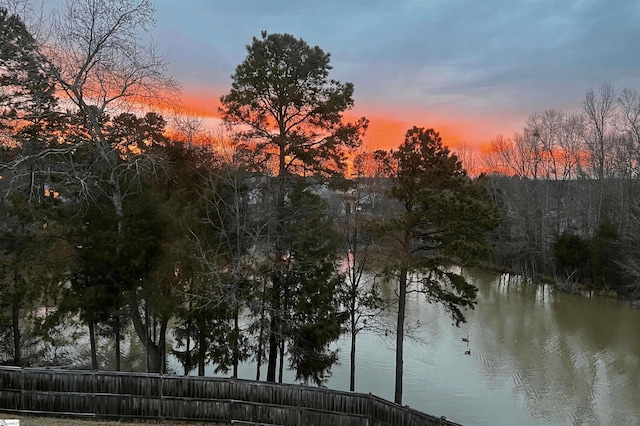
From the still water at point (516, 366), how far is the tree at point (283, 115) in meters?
5.81

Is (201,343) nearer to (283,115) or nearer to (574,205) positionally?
(283,115)

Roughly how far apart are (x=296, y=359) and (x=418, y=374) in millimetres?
5724

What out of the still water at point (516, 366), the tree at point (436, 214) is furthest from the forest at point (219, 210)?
the still water at point (516, 366)

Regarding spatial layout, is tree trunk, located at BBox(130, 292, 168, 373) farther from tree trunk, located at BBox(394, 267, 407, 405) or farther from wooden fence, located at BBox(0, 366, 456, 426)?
tree trunk, located at BBox(394, 267, 407, 405)

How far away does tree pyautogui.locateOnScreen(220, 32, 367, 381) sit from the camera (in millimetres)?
13305

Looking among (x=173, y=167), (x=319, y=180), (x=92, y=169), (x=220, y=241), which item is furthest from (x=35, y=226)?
(x=319, y=180)

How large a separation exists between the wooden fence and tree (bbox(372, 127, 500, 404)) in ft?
13.9

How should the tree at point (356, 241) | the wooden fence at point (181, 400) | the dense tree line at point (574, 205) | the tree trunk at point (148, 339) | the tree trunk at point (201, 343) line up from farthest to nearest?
1. the dense tree line at point (574, 205)
2. the tree at point (356, 241)
3. the tree trunk at point (201, 343)
4. the tree trunk at point (148, 339)
5. the wooden fence at point (181, 400)

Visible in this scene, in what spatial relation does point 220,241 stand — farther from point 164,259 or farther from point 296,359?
point 296,359

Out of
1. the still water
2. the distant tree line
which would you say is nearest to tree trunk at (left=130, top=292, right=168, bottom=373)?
the distant tree line

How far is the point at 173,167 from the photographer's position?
14.6 meters

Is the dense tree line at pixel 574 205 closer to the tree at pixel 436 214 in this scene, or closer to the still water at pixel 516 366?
the still water at pixel 516 366

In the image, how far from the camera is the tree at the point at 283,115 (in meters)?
13.3

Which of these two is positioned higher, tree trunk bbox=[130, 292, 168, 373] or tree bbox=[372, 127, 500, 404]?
tree bbox=[372, 127, 500, 404]
